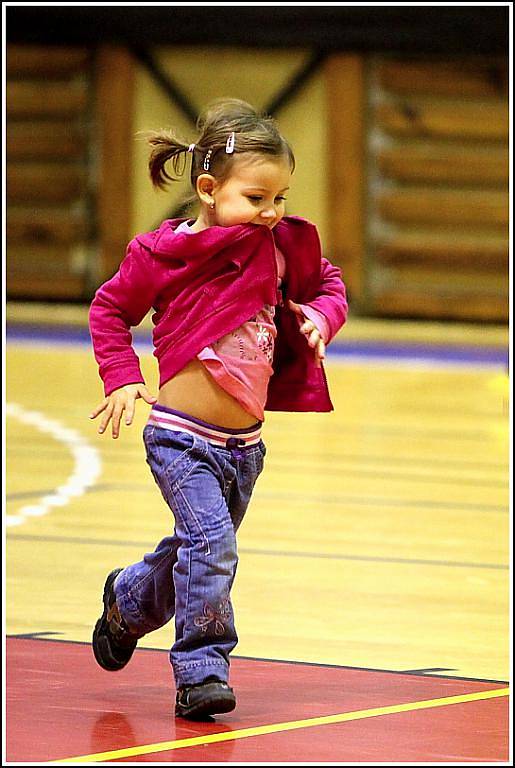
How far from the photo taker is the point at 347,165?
1282cm

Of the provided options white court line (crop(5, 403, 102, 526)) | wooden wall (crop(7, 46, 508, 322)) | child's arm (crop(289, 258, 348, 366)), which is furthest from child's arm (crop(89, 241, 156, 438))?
wooden wall (crop(7, 46, 508, 322))

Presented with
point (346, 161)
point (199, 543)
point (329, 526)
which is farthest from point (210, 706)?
point (346, 161)

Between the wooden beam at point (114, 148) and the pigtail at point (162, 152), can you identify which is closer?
the pigtail at point (162, 152)

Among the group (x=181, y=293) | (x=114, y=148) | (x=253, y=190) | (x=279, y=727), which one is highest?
(x=114, y=148)

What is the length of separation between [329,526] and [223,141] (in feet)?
7.28

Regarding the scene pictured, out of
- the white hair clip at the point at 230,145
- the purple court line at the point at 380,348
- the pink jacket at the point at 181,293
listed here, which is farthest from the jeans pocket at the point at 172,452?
the purple court line at the point at 380,348

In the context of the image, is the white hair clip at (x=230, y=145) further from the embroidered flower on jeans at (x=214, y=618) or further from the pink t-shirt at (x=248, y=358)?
the embroidered flower on jeans at (x=214, y=618)

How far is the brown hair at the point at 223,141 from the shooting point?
9.23ft

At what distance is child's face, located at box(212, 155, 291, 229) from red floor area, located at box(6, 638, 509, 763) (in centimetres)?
84

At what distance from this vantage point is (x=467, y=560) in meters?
4.41

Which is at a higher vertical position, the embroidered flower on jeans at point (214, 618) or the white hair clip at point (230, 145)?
the white hair clip at point (230, 145)

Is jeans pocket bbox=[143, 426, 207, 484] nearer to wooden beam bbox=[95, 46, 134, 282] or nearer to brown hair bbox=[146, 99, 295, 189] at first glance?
brown hair bbox=[146, 99, 295, 189]

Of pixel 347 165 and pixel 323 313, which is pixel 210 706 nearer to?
pixel 323 313

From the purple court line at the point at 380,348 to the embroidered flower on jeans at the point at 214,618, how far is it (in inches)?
278
